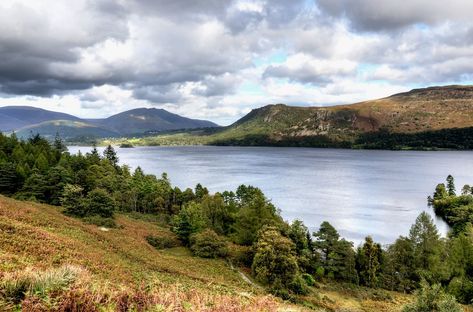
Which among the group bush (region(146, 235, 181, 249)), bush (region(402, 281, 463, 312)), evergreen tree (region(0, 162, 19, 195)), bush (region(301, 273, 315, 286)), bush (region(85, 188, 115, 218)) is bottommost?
bush (region(301, 273, 315, 286))

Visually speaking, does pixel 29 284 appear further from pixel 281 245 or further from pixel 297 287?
pixel 297 287

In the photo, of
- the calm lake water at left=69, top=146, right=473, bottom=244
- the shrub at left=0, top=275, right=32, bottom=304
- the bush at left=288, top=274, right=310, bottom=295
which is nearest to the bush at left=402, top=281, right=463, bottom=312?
the bush at left=288, top=274, right=310, bottom=295

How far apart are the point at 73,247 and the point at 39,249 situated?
459cm

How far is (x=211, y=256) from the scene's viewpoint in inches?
1885

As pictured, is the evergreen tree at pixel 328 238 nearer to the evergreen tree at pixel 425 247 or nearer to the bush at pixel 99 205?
the evergreen tree at pixel 425 247

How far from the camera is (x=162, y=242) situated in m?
50.8

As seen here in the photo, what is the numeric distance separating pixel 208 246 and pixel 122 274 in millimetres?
27782

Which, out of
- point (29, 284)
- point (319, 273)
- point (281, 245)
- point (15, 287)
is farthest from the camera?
point (319, 273)

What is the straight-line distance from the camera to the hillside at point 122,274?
25.8 feet

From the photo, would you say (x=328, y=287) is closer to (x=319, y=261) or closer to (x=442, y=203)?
(x=319, y=261)

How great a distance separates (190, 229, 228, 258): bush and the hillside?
1510 mm

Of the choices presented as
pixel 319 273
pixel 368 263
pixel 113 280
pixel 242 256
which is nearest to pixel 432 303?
pixel 113 280

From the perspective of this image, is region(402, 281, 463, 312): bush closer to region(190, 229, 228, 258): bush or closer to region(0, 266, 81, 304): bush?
region(0, 266, 81, 304): bush

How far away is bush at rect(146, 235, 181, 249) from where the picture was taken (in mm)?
49728
